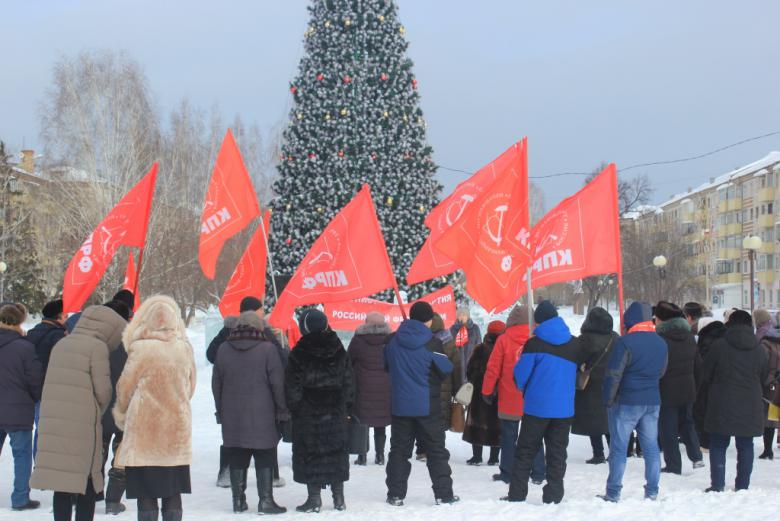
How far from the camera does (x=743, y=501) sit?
8227mm

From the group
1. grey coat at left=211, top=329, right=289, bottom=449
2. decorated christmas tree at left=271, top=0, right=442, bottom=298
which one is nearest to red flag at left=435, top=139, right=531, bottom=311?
grey coat at left=211, top=329, right=289, bottom=449

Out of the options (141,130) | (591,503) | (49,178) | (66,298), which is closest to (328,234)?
(66,298)

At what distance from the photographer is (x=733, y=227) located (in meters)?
88.9

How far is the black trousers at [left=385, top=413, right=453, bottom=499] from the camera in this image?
827cm

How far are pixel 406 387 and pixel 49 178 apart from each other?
106ft

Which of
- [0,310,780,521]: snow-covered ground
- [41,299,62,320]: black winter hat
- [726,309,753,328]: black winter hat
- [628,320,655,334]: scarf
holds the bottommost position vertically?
[0,310,780,521]: snow-covered ground

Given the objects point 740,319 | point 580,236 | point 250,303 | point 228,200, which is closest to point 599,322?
point 740,319

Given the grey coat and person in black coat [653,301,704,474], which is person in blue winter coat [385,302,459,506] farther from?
person in black coat [653,301,704,474]

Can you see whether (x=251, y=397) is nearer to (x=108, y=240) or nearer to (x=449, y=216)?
(x=108, y=240)

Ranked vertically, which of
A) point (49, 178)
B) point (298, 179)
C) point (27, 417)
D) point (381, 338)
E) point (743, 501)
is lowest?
point (743, 501)

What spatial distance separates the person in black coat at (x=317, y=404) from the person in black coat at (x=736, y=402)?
3520 millimetres

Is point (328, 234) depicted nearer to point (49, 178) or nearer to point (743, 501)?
point (743, 501)

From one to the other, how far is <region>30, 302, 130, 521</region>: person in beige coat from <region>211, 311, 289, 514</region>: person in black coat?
155 centimetres

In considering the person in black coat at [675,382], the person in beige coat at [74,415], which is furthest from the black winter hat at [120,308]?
the person in black coat at [675,382]
